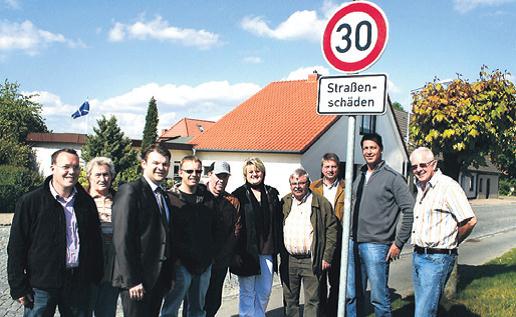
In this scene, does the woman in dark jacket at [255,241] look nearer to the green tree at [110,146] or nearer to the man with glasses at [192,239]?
the man with glasses at [192,239]

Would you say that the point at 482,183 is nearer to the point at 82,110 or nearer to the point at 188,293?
the point at 82,110

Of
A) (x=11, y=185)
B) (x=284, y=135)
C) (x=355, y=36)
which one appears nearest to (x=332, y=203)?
(x=355, y=36)

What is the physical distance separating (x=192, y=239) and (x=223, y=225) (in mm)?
558

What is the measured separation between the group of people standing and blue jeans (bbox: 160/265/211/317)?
11mm

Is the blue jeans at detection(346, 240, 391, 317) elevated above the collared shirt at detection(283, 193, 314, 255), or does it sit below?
below

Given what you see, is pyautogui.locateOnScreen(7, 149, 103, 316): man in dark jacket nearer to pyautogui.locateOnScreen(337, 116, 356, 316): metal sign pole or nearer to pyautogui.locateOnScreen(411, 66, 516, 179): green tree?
pyautogui.locateOnScreen(337, 116, 356, 316): metal sign pole

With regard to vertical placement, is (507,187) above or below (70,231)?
above

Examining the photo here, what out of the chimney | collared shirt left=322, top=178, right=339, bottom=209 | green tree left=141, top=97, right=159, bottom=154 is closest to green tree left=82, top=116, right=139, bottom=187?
green tree left=141, top=97, right=159, bottom=154

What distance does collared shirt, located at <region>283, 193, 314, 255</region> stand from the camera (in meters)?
5.11

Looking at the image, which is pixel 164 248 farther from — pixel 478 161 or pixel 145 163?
pixel 478 161

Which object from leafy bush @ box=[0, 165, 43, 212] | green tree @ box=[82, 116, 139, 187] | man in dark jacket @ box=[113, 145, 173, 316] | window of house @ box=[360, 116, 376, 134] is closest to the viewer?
man in dark jacket @ box=[113, 145, 173, 316]

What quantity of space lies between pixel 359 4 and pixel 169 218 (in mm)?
2408

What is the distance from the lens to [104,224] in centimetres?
442

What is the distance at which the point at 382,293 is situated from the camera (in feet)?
15.3
